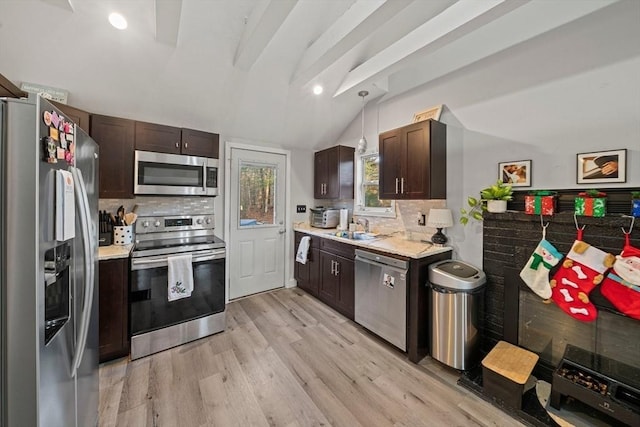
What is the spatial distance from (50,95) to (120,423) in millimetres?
2680

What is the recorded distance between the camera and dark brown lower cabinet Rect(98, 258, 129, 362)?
2105 mm

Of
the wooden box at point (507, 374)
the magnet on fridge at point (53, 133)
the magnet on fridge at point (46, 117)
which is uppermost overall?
the magnet on fridge at point (46, 117)

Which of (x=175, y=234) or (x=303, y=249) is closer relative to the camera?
(x=175, y=234)

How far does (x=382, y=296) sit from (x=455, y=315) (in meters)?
0.65

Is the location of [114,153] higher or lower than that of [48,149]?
higher

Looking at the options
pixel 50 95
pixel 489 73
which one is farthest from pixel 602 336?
pixel 50 95

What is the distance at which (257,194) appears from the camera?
3721 millimetres

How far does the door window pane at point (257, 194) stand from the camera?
360 centimetres

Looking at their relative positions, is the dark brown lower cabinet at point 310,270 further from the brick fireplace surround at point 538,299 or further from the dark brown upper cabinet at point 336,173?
the brick fireplace surround at point 538,299

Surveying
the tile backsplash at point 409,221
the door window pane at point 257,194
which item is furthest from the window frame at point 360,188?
the door window pane at point 257,194

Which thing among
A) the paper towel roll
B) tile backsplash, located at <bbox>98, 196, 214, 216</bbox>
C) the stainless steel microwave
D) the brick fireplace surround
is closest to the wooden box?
the brick fireplace surround

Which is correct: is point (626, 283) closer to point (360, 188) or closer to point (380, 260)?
point (380, 260)

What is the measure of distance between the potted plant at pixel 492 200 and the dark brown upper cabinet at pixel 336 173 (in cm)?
171

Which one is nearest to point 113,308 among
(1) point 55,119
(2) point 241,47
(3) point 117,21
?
(1) point 55,119
